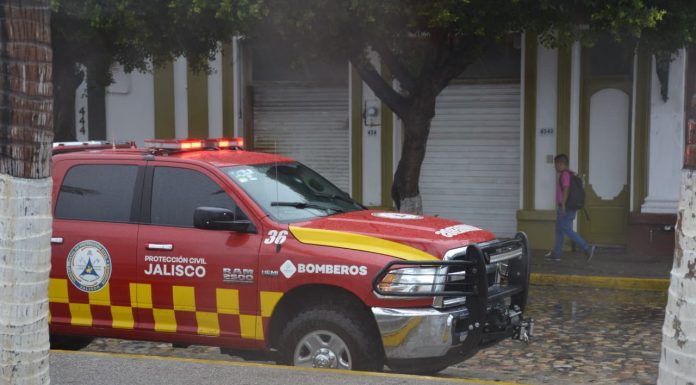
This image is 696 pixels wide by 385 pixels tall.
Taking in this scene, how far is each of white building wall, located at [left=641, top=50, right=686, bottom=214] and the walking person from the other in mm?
1420

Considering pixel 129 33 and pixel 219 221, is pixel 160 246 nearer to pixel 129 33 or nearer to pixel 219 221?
pixel 219 221

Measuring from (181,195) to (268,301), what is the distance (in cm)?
115

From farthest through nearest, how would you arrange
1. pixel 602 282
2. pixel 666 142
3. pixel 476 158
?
pixel 476 158, pixel 666 142, pixel 602 282

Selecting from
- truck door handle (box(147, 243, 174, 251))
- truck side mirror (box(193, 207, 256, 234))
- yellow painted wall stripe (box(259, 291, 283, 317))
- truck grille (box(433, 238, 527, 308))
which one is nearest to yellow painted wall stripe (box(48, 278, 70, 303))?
truck door handle (box(147, 243, 174, 251))

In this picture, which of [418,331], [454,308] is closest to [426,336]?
[418,331]

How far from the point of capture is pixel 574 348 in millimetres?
8375

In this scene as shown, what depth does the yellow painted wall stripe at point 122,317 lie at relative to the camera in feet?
22.3

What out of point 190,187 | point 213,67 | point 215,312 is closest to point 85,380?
point 215,312

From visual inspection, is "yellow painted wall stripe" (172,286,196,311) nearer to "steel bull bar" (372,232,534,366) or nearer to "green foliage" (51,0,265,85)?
"steel bull bar" (372,232,534,366)

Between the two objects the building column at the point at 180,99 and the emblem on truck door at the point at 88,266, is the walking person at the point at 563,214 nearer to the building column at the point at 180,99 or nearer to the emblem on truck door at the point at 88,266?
the building column at the point at 180,99

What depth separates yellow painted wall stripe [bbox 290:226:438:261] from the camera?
6.08m

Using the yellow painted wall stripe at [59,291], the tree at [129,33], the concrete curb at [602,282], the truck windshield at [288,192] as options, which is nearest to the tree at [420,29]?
the tree at [129,33]

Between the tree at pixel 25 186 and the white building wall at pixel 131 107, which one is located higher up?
the white building wall at pixel 131 107

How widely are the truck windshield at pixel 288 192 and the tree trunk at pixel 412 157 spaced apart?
4.49 metres
